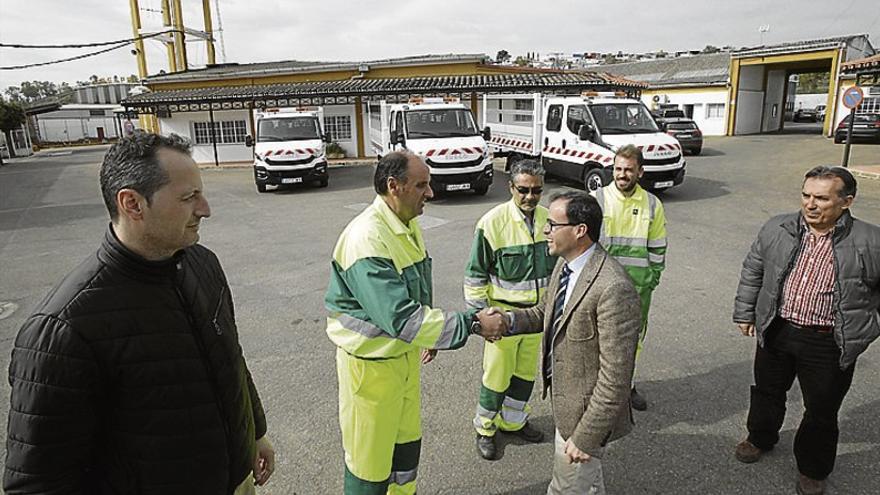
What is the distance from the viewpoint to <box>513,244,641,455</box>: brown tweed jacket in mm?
2207

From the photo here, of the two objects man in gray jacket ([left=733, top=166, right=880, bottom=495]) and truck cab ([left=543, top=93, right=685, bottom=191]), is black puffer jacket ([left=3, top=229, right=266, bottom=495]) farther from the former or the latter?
truck cab ([left=543, top=93, right=685, bottom=191])

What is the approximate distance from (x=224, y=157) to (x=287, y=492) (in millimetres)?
25334

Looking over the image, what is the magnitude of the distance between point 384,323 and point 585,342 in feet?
2.84

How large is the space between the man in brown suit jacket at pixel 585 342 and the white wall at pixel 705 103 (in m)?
35.3

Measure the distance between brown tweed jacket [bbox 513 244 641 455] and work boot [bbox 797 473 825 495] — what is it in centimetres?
146

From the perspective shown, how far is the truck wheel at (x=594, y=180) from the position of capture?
41.3 feet

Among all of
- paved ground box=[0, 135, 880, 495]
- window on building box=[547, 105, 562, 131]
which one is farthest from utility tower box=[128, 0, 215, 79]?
window on building box=[547, 105, 562, 131]

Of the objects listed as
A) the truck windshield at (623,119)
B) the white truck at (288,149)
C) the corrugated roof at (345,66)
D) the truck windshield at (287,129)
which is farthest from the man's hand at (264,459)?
the corrugated roof at (345,66)

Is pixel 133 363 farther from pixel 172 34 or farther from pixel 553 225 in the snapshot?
pixel 172 34

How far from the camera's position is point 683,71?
132 feet

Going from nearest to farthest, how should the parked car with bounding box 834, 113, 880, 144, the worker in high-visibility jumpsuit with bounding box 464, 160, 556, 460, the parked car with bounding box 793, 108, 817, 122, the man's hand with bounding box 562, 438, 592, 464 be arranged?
the man's hand with bounding box 562, 438, 592, 464, the worker in high-visibility jumpsuit with bounding box 464, 160, 556, 460, the parked car with bounding box 834, 113, 880, 144, the parked car with bounding box 793, 108, 817, 122

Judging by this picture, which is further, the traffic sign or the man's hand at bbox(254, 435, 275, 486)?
the traffic sign

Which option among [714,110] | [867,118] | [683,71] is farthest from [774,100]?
[867,118]

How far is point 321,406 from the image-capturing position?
Result: 423 centimetres
